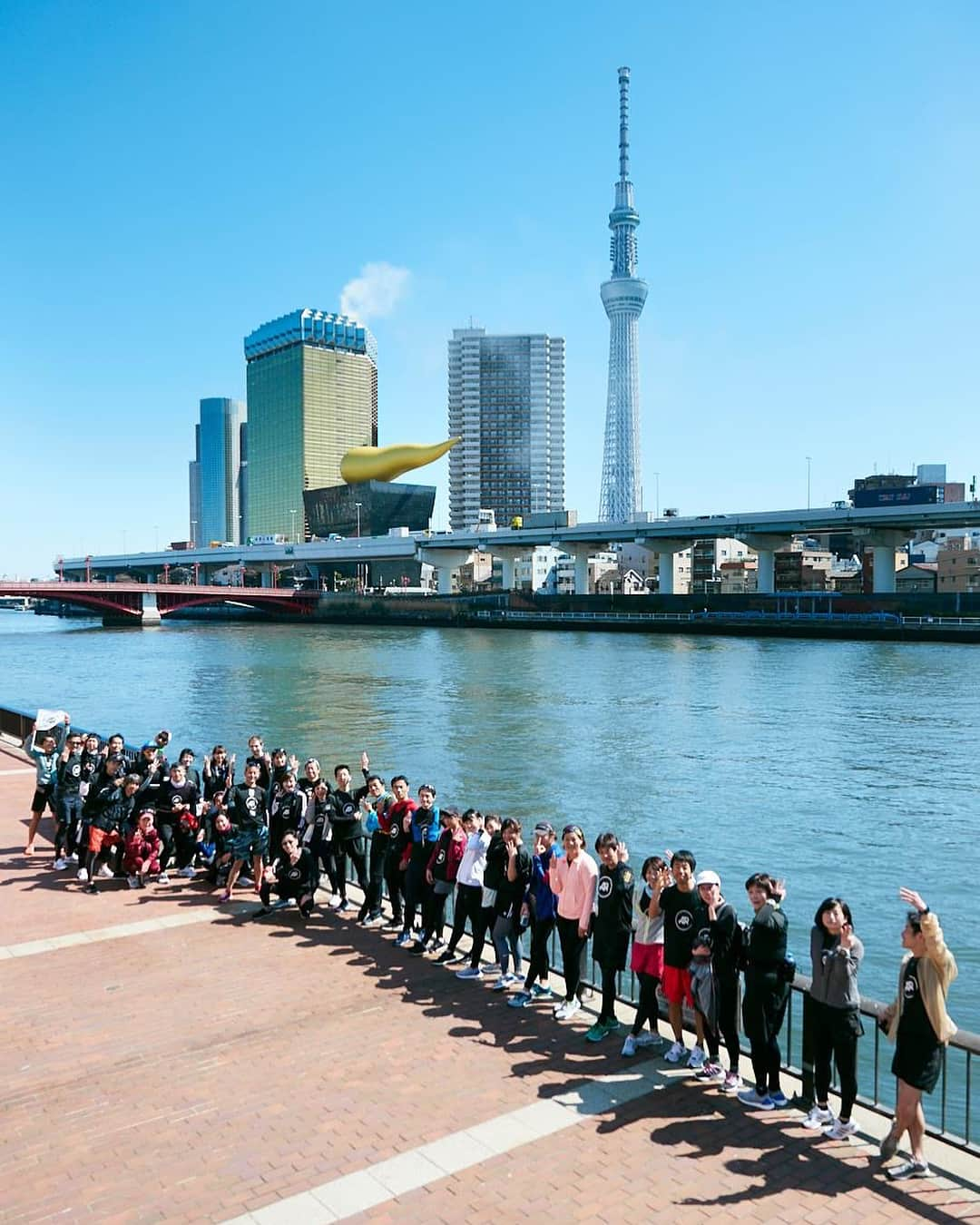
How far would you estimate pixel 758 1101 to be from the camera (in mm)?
6152

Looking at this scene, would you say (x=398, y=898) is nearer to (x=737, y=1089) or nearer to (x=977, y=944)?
(x=737, y=1089)

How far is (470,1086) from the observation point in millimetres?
6289

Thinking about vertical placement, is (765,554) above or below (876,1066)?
above

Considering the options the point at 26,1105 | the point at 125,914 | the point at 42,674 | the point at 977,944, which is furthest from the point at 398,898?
the point at 42,674

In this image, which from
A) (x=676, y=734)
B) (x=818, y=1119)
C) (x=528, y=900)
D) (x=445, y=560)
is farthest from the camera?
(x=445, y=560)

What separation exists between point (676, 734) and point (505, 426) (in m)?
165

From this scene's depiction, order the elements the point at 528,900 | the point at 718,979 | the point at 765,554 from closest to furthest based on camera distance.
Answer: the point at 718,979 → the point at 528,900 → the point at 765,554

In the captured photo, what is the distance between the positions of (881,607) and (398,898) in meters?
71.6

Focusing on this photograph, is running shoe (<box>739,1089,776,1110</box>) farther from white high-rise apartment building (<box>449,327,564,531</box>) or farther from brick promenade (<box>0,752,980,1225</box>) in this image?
white high-rise apartment building (<box>449,327,564,531</box>)

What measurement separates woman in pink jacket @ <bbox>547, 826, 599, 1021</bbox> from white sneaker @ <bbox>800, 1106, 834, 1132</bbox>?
2.00 metres

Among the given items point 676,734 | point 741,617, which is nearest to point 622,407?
point 741,617

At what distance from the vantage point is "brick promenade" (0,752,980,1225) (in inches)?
202

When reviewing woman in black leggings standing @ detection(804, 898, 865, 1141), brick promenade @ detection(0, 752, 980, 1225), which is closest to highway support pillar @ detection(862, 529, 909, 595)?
brick promenade @ detection(0, 752, 980, 1225)

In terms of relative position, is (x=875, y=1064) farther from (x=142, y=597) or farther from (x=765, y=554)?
(x=142, y=597)
